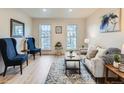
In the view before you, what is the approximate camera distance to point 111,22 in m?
4.70

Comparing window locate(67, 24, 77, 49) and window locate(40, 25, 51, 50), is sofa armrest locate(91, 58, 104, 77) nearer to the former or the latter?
window locate(67, 24, 77, 49)

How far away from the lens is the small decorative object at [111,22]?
4.23 m

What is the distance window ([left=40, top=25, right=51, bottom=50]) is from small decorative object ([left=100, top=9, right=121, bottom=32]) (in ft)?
14.9

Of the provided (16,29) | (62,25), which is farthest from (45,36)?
(16,29)

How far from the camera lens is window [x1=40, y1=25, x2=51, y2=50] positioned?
9359mm

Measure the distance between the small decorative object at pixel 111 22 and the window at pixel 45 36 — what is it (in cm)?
455

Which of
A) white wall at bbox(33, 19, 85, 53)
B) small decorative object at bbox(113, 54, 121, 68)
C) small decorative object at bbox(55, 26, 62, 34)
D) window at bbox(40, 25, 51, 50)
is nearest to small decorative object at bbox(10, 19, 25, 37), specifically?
white wall at bbox(33, 19, 85, 53)
